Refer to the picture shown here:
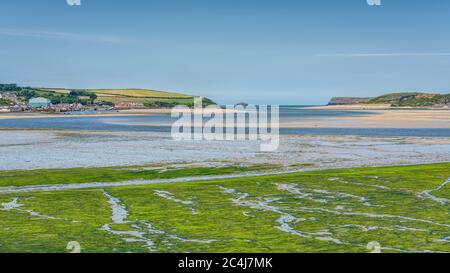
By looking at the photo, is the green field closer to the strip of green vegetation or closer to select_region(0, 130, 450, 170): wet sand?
the strip of green vegetation

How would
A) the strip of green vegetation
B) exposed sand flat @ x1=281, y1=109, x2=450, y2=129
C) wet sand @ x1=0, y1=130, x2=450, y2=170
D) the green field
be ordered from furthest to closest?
exposed sand flat @ x1=281, y1=109, x2=450, y2=129 < wet sand @ x1=0, y1=130, x2=450, y2=170 < the strip of green vegetation < the green field

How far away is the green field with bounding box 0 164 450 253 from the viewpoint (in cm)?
1586

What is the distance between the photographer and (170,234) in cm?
1708

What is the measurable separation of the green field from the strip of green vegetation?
25cm

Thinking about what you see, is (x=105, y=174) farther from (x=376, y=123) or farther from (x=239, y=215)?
(x=376, y=123)

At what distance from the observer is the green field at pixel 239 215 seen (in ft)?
52.0

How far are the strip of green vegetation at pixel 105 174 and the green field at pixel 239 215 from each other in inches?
9.9

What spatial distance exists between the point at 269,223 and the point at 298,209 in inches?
108
